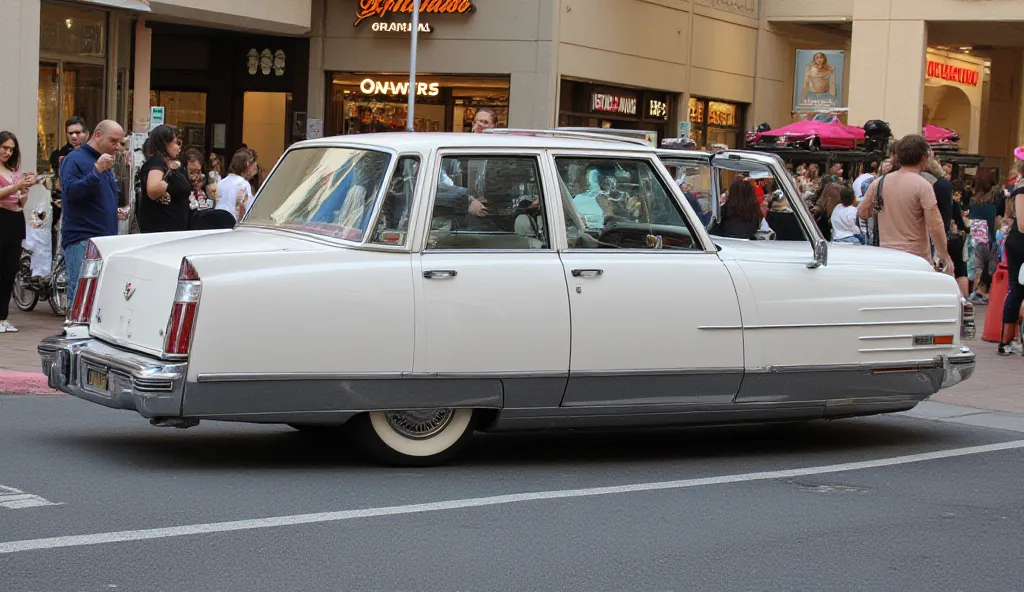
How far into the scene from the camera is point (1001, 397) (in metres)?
11.5

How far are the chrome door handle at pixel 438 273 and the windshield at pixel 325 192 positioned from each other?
→ 0.39m

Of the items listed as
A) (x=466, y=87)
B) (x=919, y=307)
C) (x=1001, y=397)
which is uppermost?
(x=466, y=87)

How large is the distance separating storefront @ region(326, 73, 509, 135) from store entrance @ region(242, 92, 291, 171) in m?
0.93

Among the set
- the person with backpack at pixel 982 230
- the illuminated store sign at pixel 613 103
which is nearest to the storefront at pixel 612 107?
the illuminated store sign at pixel 613 103

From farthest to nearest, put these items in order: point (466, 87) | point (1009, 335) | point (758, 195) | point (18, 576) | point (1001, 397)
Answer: point (466, 87) < point (1009, 335) < point (758, 195) < point (1001, 397) < point (18, 576)

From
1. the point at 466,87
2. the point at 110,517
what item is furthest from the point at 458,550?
the point at 466,87

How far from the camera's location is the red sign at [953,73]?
35.9 metres

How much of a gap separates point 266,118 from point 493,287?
21.8 metres

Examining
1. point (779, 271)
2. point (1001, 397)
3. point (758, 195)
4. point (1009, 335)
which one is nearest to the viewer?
point (779, 271)

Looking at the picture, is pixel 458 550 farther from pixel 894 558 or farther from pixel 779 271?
pixel 779 271

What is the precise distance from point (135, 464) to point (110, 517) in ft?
3.97

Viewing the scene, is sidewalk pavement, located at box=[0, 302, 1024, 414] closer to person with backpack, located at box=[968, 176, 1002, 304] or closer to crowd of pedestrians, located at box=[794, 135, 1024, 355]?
crowd of pedestrians, located at box=[794, 135, 1024, 355]

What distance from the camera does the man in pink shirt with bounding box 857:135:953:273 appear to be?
11.6m

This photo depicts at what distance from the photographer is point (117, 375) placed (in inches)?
281
